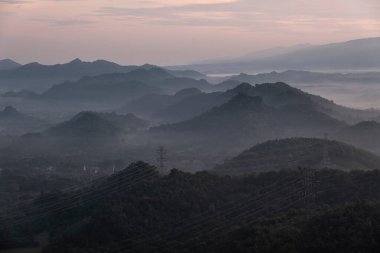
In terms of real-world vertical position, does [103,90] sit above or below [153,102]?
above

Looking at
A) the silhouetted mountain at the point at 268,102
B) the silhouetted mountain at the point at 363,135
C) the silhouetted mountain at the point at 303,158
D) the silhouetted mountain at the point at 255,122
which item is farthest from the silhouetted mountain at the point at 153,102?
the silhouetted mountain at the point at 303,158

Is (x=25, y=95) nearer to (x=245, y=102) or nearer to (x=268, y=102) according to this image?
(x=268, y=102)

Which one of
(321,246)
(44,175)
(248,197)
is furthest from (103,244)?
(44,175)

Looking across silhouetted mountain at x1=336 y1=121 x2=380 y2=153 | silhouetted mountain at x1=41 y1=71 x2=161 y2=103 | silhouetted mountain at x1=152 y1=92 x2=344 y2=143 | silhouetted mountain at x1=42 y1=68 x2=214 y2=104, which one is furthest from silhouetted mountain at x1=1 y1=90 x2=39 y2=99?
silhouetted mountain at x1=336 y1=121 x2=380 y2=153

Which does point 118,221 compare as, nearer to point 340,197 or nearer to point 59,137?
point 340,197

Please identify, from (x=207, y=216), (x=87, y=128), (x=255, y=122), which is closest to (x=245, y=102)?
(x=255, y=122)

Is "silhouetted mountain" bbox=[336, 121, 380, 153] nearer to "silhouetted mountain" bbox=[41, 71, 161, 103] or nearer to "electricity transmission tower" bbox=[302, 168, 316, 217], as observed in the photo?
"electricity transmission tower" bbox=[302, 168, 316, 217]
